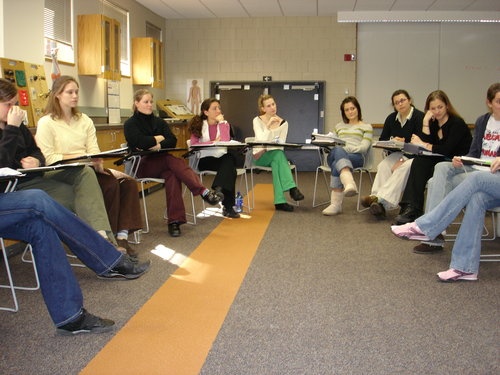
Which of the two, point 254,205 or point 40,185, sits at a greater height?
point 40,185

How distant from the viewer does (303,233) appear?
4559mm

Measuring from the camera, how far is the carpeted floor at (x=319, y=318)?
212cm

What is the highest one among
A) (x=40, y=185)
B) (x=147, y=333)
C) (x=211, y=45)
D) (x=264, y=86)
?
(x=211, y=45)

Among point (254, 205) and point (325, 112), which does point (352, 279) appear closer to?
point (254, 205)

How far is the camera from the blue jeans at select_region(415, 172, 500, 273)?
317 cm

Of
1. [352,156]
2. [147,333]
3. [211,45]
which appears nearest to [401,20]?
[211,45]

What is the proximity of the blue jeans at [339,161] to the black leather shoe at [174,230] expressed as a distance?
5.63 feet

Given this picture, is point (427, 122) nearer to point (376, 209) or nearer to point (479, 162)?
point (376, 209)

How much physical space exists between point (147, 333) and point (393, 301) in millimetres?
1220

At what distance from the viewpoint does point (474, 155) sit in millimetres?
3926

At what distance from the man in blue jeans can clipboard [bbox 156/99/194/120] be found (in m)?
6.55

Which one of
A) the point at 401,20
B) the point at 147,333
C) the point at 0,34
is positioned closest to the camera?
the point at 147,333


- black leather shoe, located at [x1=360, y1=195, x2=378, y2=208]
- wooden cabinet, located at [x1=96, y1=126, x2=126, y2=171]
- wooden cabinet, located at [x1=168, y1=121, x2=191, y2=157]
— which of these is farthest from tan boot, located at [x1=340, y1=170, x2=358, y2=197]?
wooden cabinet, located at [x1=168, y1=121, x2=191, y2=157]

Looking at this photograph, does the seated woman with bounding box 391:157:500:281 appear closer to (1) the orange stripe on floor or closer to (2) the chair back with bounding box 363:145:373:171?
(1) the orange stripe on floor
